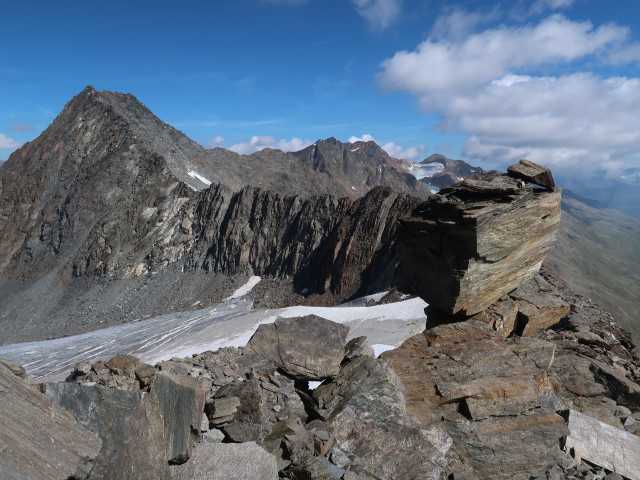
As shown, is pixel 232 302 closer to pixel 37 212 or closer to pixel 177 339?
pixel 177 339

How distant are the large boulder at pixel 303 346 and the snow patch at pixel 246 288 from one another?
2017 inches

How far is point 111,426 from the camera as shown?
20.7 feet

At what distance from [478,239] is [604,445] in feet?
16.6

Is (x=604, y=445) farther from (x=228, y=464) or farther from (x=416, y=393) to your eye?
(x=228, y=464)

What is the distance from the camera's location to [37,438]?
5.43m

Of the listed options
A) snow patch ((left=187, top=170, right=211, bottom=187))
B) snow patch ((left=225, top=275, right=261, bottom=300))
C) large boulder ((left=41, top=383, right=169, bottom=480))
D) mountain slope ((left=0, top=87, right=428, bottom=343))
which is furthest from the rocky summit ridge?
snow patch ((left=187, top=170, right=211, bottom=187))

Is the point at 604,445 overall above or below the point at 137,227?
below

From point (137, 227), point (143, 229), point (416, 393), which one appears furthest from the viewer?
point (137, 227)

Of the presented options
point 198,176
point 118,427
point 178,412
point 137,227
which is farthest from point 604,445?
point 198,176

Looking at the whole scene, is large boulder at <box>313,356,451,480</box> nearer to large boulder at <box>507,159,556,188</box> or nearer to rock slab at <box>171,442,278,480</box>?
rock slab at <box>171,442,278,480</box>

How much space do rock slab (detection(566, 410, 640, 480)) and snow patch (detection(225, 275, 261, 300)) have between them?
2146 inches

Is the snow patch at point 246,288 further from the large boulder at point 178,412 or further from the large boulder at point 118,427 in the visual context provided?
the large boulder at point 118,427

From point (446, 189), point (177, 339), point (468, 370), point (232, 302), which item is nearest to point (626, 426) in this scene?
point (468, 370)

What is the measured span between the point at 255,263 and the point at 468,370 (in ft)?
198
